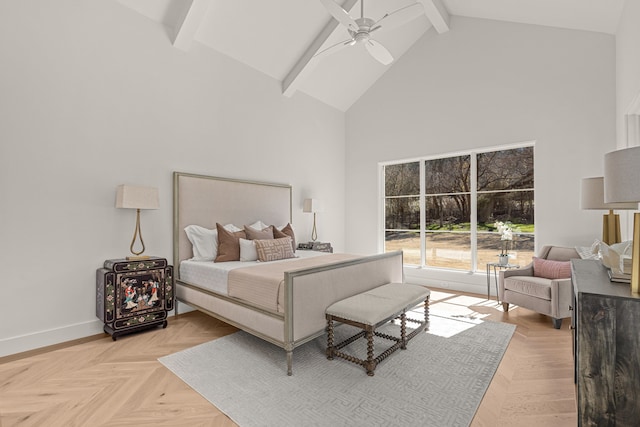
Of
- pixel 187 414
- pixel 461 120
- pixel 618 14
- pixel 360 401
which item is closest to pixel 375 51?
pixel 461 120

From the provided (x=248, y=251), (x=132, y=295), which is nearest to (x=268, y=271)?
(x=248, y=251)

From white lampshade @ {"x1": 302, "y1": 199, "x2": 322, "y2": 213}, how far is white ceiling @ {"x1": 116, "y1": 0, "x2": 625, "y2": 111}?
1826 mm

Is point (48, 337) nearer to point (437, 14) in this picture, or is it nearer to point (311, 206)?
point (311, 206)

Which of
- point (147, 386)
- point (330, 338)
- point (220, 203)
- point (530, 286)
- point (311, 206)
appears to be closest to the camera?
point (147, 386)

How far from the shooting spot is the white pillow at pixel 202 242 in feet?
12.6

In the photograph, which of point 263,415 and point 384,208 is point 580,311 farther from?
point 384,208

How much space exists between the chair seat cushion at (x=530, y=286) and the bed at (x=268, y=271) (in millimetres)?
1313

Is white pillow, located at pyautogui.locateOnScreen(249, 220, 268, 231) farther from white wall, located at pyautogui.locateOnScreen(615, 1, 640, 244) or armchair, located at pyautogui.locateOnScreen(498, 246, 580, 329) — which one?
white wall, located at pyautogui.locateOnScreen(615, 1, 640, 244)

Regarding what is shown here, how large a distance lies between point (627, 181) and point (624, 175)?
0.03 metres

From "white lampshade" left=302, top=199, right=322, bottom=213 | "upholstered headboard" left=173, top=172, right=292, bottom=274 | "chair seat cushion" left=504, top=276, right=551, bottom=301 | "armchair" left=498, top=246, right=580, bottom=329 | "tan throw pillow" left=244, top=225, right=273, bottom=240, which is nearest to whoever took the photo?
"armchair" left=498, top=246, right=580, bottom=329

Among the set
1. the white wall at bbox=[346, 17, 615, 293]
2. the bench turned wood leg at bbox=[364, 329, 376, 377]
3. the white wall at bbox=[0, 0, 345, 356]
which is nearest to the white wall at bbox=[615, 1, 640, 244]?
the white wall at bbox=[346, 17, 615, 293]

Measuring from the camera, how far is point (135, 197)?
3.21 m

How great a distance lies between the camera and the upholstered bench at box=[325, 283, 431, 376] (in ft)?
7.84

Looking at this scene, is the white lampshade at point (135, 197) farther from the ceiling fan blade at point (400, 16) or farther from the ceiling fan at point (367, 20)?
the ceiling fan blade at point (400, 16)
